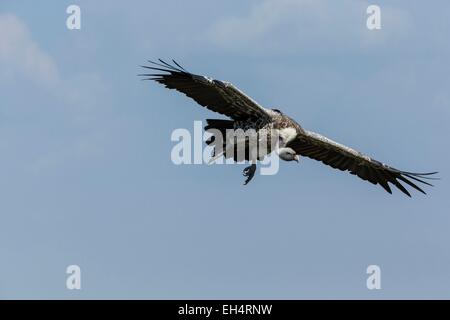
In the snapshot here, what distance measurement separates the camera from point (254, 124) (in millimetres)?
35562

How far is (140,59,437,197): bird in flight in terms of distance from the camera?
3444 cm

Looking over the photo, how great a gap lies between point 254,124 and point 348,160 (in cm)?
411

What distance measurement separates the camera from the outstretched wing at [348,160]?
37406 mm

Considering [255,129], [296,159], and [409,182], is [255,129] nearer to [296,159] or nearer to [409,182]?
[296,159]

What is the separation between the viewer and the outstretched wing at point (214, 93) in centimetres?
3412

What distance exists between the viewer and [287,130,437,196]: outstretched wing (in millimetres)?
37406

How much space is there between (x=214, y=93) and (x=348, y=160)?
5.65 m

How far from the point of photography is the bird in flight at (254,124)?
113 feet

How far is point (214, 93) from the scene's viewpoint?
34.8 meters

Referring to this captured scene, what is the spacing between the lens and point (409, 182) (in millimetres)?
38312

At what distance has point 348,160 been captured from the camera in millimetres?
38312

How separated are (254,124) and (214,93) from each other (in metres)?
1.60
